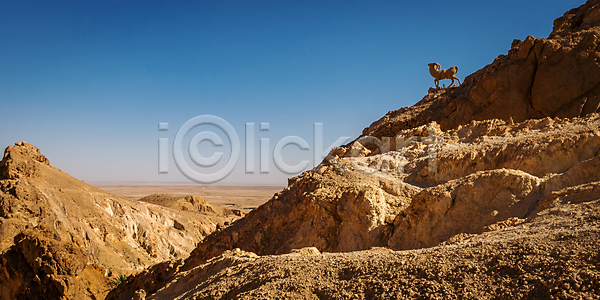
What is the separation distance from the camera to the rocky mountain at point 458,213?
227 inches

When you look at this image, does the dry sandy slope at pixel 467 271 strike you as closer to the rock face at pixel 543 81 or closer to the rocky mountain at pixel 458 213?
the rocky mountain at pixel 458 213

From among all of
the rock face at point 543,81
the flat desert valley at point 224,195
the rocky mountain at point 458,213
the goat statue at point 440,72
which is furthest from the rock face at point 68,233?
the flat desert valley at point 224,195

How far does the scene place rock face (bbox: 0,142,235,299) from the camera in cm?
1641

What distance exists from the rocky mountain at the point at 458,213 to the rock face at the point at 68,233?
260 centimetres

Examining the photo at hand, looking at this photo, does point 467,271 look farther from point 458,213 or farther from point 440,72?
point 440,72

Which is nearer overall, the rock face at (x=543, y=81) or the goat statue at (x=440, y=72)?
the rock face at (x=543, y=81)

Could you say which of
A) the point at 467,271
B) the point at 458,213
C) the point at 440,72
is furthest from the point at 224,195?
the point at 467,271

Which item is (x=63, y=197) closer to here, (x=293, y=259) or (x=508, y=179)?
(x=293, y=259)

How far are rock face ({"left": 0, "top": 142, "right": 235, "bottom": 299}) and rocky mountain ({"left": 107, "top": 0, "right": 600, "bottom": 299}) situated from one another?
2596 millimetres

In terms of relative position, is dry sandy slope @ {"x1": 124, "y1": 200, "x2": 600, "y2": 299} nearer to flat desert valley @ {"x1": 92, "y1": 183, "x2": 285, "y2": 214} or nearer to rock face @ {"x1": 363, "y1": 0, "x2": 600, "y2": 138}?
rock face @ {"x1": 363, "y1": 0, "x2": 600, "y2": 138}

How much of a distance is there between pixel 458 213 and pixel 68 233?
23032 millimetres

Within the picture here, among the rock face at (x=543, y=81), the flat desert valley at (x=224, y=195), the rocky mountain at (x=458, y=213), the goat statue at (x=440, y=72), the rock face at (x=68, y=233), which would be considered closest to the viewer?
the rocky mountain at (x=458, y=213)

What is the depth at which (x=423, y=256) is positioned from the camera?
6.60 meters

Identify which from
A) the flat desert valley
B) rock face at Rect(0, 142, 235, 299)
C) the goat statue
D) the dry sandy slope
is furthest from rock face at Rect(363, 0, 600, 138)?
the flat desert valley
